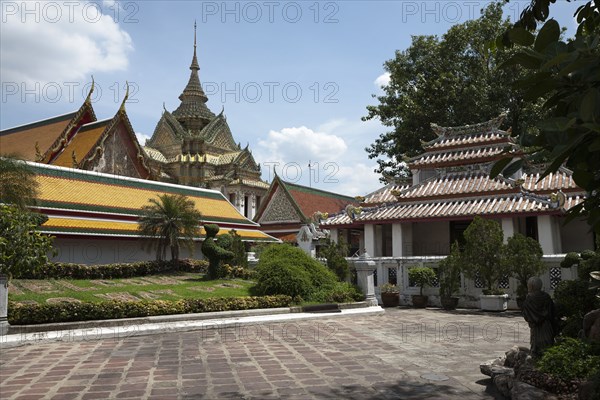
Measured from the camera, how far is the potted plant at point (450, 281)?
619 inches

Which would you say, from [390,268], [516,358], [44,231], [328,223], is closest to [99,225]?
[44,231]

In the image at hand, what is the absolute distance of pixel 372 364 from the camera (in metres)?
7.39

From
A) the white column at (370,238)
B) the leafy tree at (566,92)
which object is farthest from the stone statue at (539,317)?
the white column at (370,238)

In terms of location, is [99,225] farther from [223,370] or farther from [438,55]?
[438,55]

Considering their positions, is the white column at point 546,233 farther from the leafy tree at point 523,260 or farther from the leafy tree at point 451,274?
the leafy tree at point 451,274

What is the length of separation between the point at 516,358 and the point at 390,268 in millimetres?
11392

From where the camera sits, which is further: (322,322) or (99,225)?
(99,225)

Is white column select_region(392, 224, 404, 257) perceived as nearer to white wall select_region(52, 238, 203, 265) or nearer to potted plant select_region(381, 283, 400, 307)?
potted plant select_region(381, 283, 400, 307)

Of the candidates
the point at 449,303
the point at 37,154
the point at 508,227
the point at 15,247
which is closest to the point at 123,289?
the point at 15,247

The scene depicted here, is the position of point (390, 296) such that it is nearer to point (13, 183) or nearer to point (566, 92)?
point (13, 183)

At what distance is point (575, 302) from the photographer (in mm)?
7129

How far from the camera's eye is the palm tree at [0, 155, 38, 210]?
49.1 feet

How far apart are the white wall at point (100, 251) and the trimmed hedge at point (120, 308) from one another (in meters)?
9.05

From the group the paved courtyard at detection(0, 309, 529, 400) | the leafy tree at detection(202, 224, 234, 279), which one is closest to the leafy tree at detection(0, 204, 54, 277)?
the paved courtyard at detection(0, 309, 529, 400)
